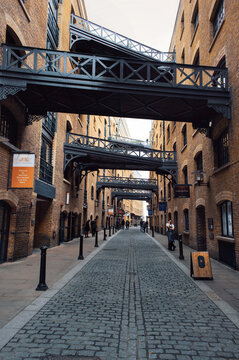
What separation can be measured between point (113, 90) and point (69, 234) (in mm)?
11143

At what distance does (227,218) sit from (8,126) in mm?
8556

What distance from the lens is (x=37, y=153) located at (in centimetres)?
1143

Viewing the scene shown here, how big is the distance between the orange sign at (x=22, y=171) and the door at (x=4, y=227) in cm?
109

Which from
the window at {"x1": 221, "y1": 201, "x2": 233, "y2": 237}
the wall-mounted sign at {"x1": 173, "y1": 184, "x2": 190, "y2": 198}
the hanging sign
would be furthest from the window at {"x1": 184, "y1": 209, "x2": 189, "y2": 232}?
the hanging sign

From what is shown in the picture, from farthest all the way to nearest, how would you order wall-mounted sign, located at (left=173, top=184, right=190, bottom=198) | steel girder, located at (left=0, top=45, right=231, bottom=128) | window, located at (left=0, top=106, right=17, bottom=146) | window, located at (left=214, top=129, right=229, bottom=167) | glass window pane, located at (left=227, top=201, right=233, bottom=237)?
wall-mounted sign, located at (left=173, top=184, right=190, bottom=198) → window, located at (left=214, top=129, right=229, bottom=167) → glass window pane, located at (left=227, top=201, right=233, bottom=237) → window, located at (left=0, top=106, right=17, bottom=146) → steel girder, located at (left=0, top=45, right=231, bottom=128)

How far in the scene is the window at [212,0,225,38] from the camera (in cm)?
1008

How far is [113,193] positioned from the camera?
4075cm

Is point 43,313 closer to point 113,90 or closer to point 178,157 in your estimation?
point 113,90

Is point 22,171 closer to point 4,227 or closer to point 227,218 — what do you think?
point 4,227

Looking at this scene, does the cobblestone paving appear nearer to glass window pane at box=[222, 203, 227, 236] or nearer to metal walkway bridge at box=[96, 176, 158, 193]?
glass window pane at box=[222, 203, 227, 236]

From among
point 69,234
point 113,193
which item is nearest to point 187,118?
point 69,234

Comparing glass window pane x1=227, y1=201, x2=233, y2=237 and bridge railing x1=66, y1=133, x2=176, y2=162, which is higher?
bridge railing x1=66, y1=133, x2=176, y2=162

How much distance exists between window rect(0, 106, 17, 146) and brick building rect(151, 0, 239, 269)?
7543 mm

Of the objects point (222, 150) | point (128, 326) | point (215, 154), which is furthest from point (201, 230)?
point (128, 326)
